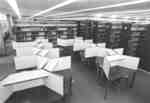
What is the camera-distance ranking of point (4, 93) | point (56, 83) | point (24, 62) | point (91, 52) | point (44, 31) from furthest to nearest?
point (44, 31) → point (91, 52) → point (24, 62) → point (56, 83) → point (4, 93)

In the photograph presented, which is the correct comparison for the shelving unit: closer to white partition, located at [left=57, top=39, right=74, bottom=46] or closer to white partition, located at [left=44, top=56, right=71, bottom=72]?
white partition, located at [left=57, top=39, right=74, bottom=46]

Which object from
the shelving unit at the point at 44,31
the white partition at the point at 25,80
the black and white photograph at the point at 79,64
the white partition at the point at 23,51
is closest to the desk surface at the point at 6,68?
the black and white photograph at the point at 79,64

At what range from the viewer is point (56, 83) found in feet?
5.23

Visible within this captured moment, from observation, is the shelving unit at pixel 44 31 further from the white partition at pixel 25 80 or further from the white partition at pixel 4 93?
the white partition at pixel 4 93

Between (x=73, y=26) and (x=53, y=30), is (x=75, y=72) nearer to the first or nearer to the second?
(x=53, y=30)

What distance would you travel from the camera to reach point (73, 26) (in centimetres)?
733

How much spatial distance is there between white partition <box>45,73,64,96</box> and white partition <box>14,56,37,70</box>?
0.94 meters

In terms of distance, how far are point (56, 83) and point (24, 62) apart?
1200 mm

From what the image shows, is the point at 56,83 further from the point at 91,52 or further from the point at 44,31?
the point at 44,31

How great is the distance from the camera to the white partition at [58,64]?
2193mm

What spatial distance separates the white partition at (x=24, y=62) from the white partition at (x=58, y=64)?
52cm

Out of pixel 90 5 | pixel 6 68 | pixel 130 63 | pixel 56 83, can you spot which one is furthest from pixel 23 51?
pixel 130 63

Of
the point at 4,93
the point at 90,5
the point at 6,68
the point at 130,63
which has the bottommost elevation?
the point at 6,68

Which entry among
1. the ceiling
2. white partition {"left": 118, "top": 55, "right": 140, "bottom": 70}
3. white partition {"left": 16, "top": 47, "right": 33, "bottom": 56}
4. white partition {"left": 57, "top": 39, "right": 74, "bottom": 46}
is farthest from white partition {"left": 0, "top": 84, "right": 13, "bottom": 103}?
white partition {"left": 57, "top": 39, "right": 74, "bottom": 46}
